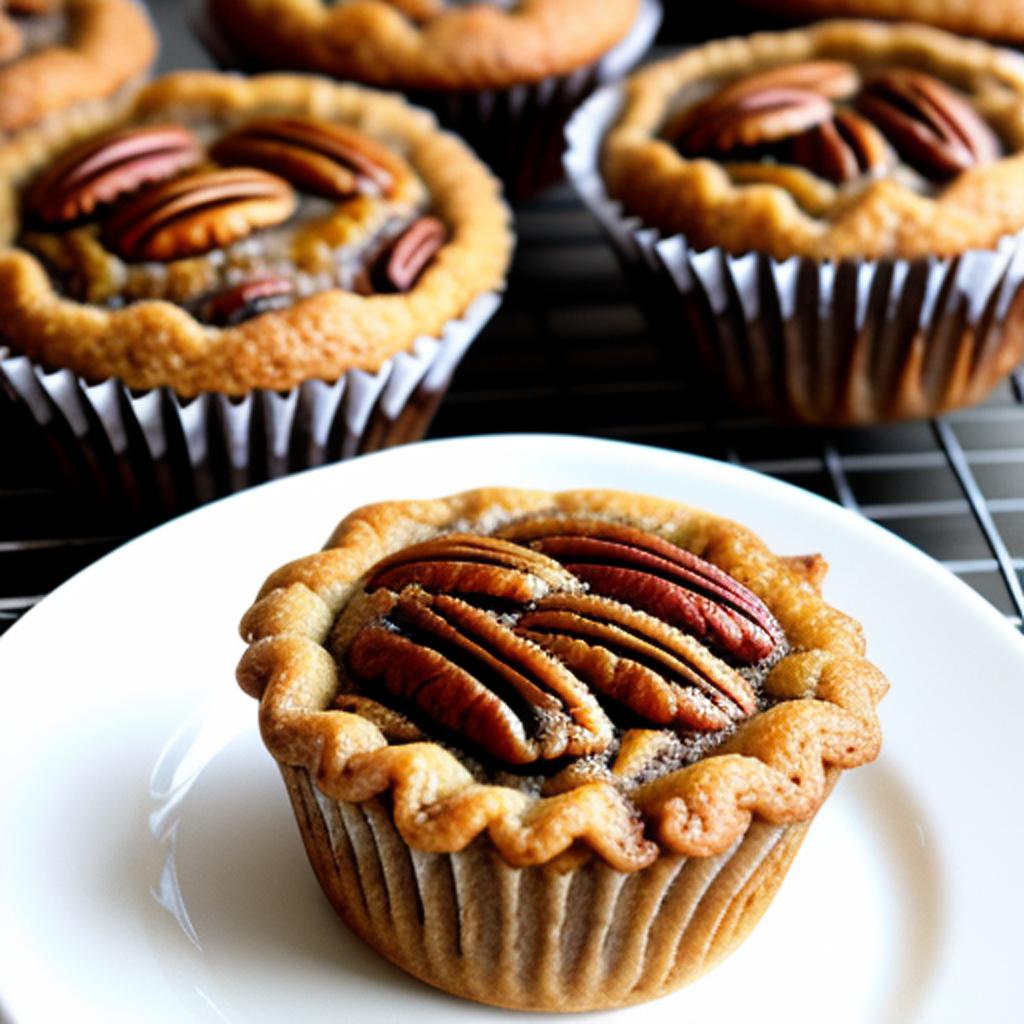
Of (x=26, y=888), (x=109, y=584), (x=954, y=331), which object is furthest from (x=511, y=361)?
(x=26, y=888)

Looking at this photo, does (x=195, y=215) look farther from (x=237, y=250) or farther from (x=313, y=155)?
(x=313, y=155)

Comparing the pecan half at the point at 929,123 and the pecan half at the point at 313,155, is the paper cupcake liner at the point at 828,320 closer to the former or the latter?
the pecan half at the point at 929,123

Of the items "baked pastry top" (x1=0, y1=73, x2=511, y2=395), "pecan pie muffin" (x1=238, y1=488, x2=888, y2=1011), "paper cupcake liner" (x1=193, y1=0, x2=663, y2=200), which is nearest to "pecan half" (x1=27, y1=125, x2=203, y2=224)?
"baked pastry top" (x1=0, y1=73, x2=511, y2=395)

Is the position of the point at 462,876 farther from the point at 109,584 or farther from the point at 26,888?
the point at 109,584

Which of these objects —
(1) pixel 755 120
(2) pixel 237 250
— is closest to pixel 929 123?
(1) pixel 755 120

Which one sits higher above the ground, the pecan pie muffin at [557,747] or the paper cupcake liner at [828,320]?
the pecan pie muffin at [557,747]

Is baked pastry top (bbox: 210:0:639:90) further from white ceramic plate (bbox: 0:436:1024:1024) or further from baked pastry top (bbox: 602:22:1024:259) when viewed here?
white ceramic plate (bbox: 0:436:1024:1024)

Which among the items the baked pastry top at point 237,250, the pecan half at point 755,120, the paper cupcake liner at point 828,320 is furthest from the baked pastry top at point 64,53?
the pecan half at point 755,120
